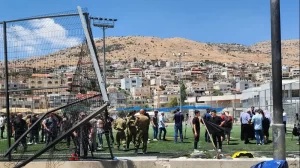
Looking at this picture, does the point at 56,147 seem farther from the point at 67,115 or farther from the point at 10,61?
the point at 10,61

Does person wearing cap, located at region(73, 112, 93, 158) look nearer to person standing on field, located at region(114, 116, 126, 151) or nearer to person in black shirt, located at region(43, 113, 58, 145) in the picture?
person in black shirt, located at region(43, 113, 58, 145)

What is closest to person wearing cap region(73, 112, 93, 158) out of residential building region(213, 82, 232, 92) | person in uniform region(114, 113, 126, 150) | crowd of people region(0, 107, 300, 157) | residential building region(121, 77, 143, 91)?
crowd of people region(0, 107, 300, 157)

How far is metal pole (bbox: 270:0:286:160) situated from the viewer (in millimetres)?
6891

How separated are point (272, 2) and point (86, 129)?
4845mm

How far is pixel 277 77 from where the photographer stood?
6.89 metres

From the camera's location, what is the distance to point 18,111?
10281 millimetres

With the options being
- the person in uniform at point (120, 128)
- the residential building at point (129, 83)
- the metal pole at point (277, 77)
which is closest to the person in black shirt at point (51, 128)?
the metal pole at point (277, 77)

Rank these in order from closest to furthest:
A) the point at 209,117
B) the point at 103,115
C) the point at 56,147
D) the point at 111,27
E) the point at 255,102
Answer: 1. the point at 56,147
2. the point at 103,115
3. the point at 209,117
4. the point at 255,102
5. the point at 111,27

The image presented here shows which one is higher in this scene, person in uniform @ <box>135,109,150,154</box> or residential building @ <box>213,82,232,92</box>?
residential building @ <box>213,82,232,92</box>

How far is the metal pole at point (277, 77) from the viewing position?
6.89m

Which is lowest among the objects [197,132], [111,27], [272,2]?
[197,132]

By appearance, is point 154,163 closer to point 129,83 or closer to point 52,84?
point 52,84

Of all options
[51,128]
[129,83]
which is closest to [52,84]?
[51,128]

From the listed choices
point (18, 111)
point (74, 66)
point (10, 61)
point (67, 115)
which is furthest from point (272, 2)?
point (18, 111)
